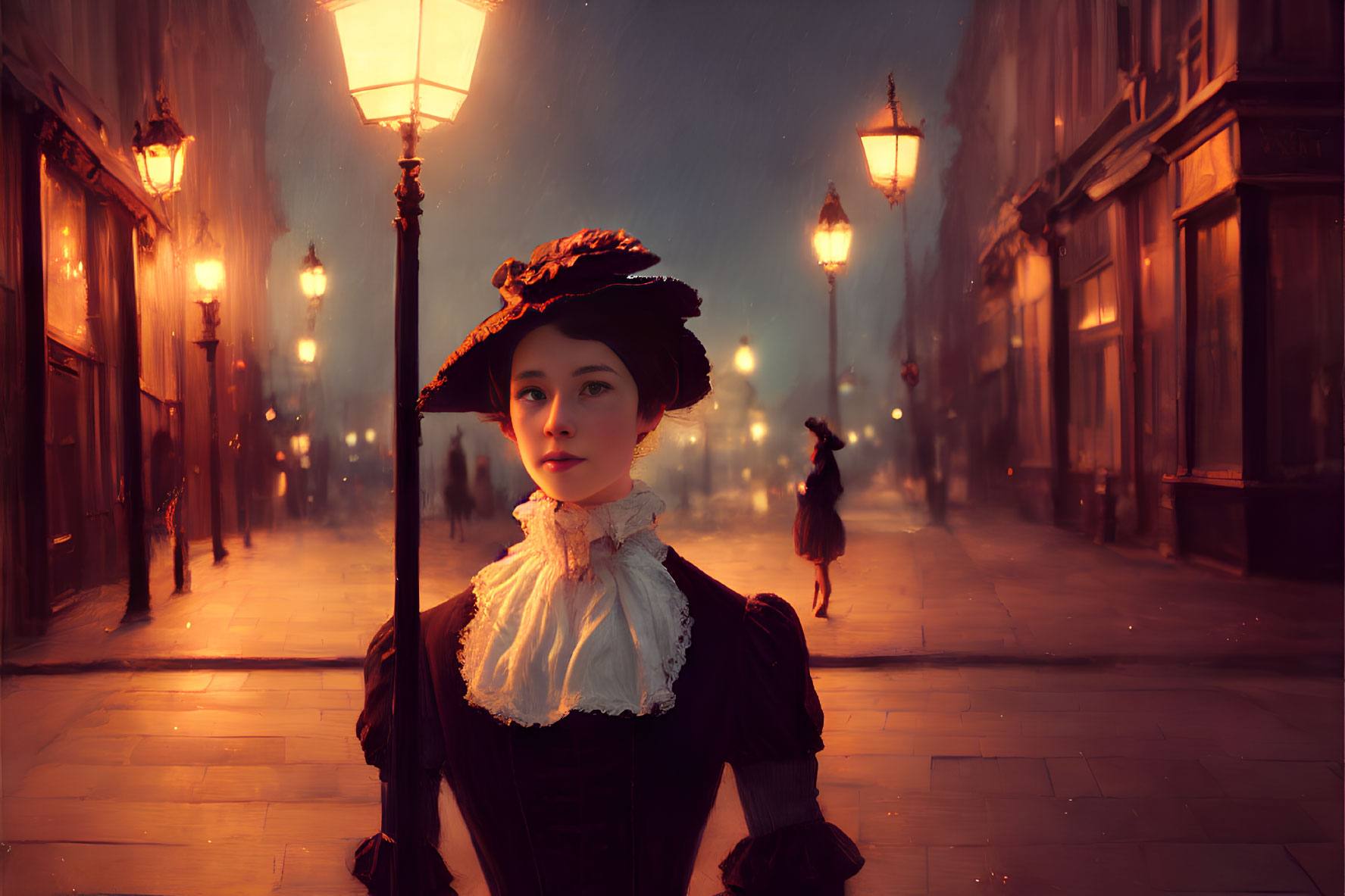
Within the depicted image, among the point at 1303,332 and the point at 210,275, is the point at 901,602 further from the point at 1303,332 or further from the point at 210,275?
the point at 210,275

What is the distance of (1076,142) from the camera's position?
200 inches

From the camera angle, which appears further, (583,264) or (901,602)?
(901,602)

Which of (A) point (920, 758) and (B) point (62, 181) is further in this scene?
(B) point (62, 181)

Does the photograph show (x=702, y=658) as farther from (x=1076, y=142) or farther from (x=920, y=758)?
(x=1076, y=142)

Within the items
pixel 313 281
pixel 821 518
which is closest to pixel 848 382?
pixel 821 518

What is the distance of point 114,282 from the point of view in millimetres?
4066

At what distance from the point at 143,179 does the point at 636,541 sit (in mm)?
3830

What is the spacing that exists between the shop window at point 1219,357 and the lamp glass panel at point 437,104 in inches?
Result: 167

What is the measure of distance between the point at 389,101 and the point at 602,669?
1.37 m

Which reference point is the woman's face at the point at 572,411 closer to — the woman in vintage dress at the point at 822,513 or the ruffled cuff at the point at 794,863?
the ruffled cuff at the point at 794,863

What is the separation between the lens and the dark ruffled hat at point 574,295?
59.8 inches

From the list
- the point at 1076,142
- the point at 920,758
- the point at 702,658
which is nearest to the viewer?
the point at 702,658

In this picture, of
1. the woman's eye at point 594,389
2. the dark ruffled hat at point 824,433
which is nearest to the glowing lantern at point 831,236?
the dark ruffled hat at point 824,433

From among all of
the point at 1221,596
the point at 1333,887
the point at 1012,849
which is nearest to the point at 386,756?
the point at 1012,849
